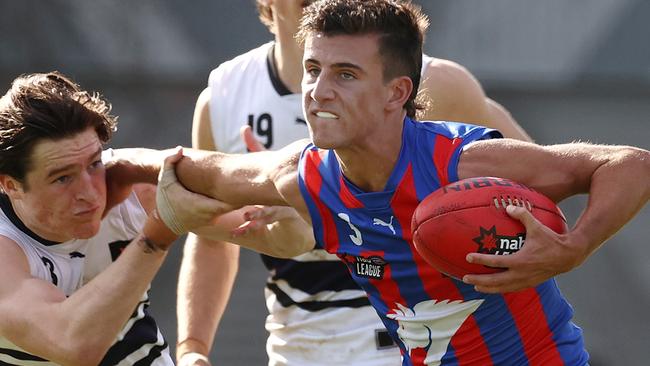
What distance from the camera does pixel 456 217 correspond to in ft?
12.1

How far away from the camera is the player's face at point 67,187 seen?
15.1 ft

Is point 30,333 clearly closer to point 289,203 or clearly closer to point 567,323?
point 289,203

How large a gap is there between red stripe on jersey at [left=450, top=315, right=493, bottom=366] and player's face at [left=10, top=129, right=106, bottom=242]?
1.48 meters

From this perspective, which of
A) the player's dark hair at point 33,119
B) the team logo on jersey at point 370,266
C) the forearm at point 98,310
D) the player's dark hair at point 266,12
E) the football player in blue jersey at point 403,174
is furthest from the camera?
the player's dark hair at point 266,12

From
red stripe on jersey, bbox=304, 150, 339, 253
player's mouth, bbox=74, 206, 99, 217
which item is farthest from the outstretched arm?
player's mouth, bbox=74, 206, 99, 217

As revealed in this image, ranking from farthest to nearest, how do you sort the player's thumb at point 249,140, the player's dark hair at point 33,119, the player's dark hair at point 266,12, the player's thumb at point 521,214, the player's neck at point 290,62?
1. the player's dark hair at point 266,12
2. the player's neck at point 290,62
3. the player's thumb at point 249,140
4. the player's dark hair at point 33,119
5. the player's thumb at point 521,214

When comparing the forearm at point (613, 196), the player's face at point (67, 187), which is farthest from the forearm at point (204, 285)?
the forearm at point (613, 196)

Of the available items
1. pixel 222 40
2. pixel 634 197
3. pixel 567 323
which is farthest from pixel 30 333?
pixel 222 40

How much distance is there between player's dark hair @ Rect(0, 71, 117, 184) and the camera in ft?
15.0

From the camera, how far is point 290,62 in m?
5.30

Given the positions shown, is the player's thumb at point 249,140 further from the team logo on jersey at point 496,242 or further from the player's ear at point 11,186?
the team logo on jersey at point 496,242

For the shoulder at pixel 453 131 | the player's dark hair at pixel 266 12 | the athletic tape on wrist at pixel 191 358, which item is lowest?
the athletic tape on wrist at pixel 191 358

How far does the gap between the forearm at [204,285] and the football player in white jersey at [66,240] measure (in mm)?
290

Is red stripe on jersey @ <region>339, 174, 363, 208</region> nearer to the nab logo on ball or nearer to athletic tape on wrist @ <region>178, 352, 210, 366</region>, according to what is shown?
the nab logo on ball
